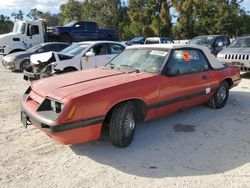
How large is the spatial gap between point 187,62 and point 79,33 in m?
16.5

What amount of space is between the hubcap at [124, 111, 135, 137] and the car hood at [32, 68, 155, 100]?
50 cm

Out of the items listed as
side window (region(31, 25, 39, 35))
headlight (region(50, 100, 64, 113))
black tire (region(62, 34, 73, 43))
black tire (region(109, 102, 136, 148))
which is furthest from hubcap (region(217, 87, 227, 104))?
black tire (region(62, 34, 73, 43))

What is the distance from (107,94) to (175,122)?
1.95 m

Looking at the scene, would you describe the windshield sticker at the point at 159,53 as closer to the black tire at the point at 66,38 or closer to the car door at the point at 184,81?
the car door at the point at 184,81

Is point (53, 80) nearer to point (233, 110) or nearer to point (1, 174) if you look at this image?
point (1, 174)

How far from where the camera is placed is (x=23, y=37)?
16562 millimetres

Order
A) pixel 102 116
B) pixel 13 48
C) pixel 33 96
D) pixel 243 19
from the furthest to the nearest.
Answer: pixel 243 19 → pixel 13 48 → pixel 33 96 → pixel 102 116

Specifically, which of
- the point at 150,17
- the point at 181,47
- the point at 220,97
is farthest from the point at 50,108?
the point at 150,17

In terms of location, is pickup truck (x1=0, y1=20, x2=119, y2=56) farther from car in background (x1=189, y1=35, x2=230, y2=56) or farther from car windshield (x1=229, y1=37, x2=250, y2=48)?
car windshield (x1=229, y1=37, x2=250, y2=48)

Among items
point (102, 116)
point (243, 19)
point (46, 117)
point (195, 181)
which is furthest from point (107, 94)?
point (243, 19)

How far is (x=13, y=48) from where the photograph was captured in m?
15.9

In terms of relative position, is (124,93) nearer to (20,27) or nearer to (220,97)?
(220,97)

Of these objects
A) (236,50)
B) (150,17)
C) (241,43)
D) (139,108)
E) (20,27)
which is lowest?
(139,108)

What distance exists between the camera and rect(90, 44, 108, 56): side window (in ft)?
32.0
